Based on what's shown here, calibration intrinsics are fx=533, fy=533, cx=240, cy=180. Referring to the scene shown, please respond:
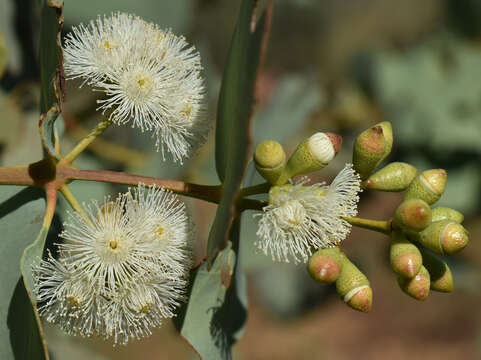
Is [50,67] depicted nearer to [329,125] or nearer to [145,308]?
[145,308]

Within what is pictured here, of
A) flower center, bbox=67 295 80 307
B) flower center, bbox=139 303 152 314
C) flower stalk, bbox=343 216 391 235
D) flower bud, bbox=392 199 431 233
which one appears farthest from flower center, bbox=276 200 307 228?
flower center, bbox=67 295 80 307

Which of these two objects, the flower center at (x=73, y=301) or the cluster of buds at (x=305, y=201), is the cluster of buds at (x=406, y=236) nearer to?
the cluster of buds at (x=305, y=201)

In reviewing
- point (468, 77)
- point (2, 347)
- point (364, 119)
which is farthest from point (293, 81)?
point (2, 347)

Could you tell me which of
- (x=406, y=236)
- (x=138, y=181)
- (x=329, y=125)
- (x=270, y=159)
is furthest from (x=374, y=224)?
(x=329, y=125)

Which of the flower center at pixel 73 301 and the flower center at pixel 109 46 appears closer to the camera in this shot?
the flower center at pixel 73 301

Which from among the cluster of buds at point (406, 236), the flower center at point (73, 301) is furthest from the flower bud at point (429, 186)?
the flower center at point (73, 301)

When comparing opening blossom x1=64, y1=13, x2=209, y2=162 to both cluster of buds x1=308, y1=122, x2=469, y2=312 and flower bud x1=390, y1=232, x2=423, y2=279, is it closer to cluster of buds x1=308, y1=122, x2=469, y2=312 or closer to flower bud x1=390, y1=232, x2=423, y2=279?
cluster of buds x1=308, y1=122, x2=469, y2=312

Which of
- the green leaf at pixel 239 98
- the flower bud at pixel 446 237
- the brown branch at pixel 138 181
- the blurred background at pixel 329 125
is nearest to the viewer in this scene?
the green leaf at pixel 239 98
